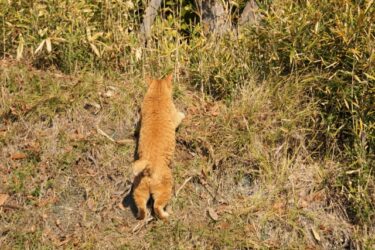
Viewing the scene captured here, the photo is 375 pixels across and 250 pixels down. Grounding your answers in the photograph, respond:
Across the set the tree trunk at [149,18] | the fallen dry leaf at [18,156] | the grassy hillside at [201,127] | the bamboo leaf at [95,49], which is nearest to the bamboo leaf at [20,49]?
the grassy hillside at [201,127]

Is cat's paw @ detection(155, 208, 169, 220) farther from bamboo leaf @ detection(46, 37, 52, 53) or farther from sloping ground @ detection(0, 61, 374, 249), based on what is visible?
bamboo leaf @ detection(46, 37, 52, 53)

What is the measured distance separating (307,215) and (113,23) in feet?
8.75

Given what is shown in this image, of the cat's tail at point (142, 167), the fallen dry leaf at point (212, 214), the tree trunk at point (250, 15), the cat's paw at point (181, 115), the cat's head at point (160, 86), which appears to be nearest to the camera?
the cat's tail at point (142, 167)

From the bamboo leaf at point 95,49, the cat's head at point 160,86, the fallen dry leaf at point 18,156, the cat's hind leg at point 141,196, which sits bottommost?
the cat's hind leg at point 141,196

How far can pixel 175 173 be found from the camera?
4496 millimetres

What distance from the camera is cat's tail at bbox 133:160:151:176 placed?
3.85 meters

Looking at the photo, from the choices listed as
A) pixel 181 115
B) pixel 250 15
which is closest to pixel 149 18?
pixel 250 15

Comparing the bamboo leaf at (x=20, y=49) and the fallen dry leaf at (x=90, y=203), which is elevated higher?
the bamboo leaf at (x=20, y=49)

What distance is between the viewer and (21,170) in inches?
174

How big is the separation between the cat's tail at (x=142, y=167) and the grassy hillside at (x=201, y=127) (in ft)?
1.47

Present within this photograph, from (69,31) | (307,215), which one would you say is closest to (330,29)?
(307,215)

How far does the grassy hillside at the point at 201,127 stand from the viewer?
420 centimetres

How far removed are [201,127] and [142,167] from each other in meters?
1.08

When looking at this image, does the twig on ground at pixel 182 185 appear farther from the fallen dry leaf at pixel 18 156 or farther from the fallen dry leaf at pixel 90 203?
the fallen dry leaf at pixel 18 156
